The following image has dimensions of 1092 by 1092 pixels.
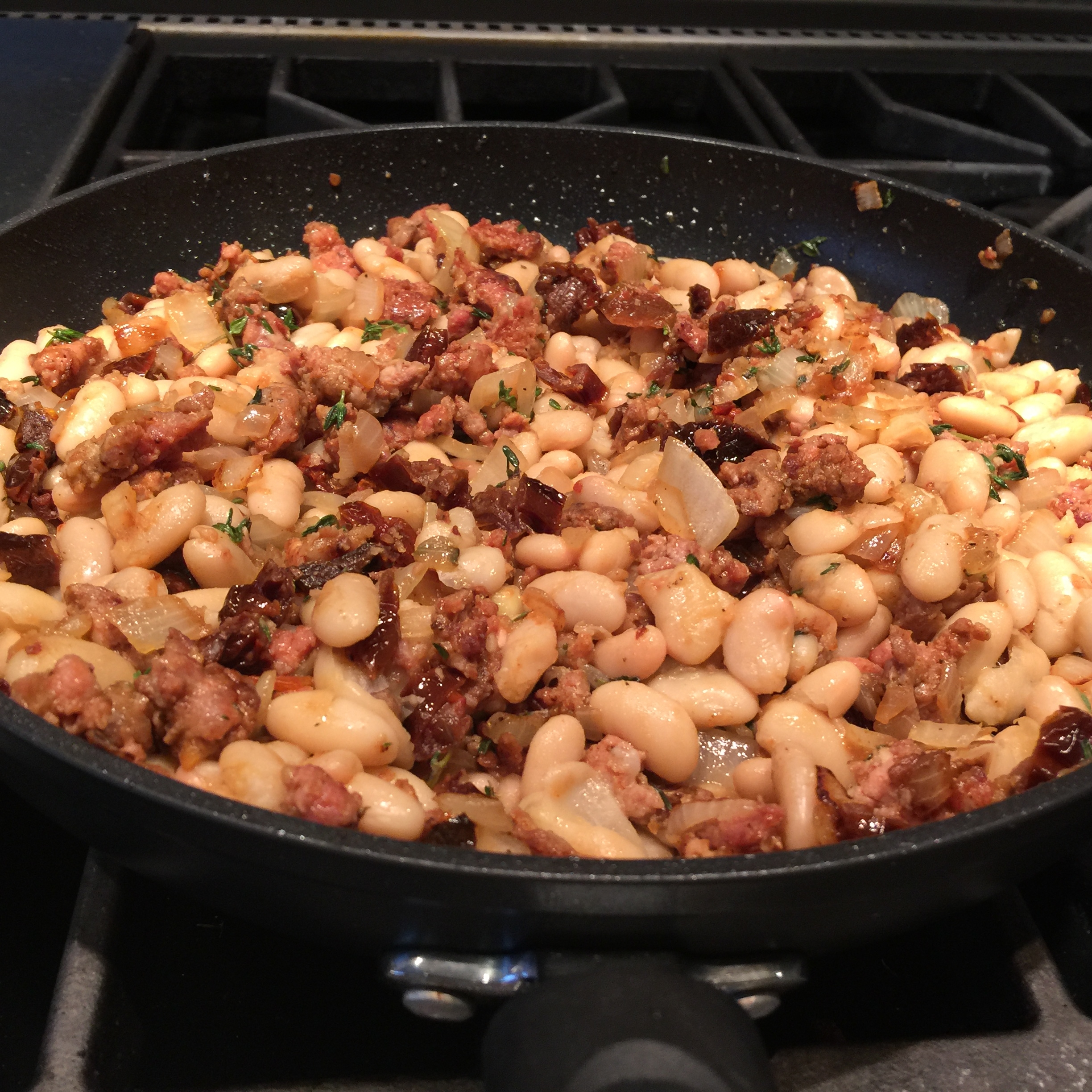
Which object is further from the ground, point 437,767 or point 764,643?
point 764,643

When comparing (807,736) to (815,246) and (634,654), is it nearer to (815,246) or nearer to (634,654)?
(634,654)

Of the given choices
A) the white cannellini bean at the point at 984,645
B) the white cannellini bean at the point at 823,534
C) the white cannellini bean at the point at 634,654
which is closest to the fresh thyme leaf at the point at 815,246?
the white cannellini bean at the point at 823,534

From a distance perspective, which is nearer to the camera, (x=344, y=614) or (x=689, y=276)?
(x=344, y=614)

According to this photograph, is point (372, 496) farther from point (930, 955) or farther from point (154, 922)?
point (930, 955)

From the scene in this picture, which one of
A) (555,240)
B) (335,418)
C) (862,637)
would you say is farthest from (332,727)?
(555,240)

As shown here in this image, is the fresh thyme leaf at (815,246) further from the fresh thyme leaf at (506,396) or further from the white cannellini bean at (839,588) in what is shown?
the white cannellini bean at (839,588)

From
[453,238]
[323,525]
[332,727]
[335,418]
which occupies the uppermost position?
[453,238]
